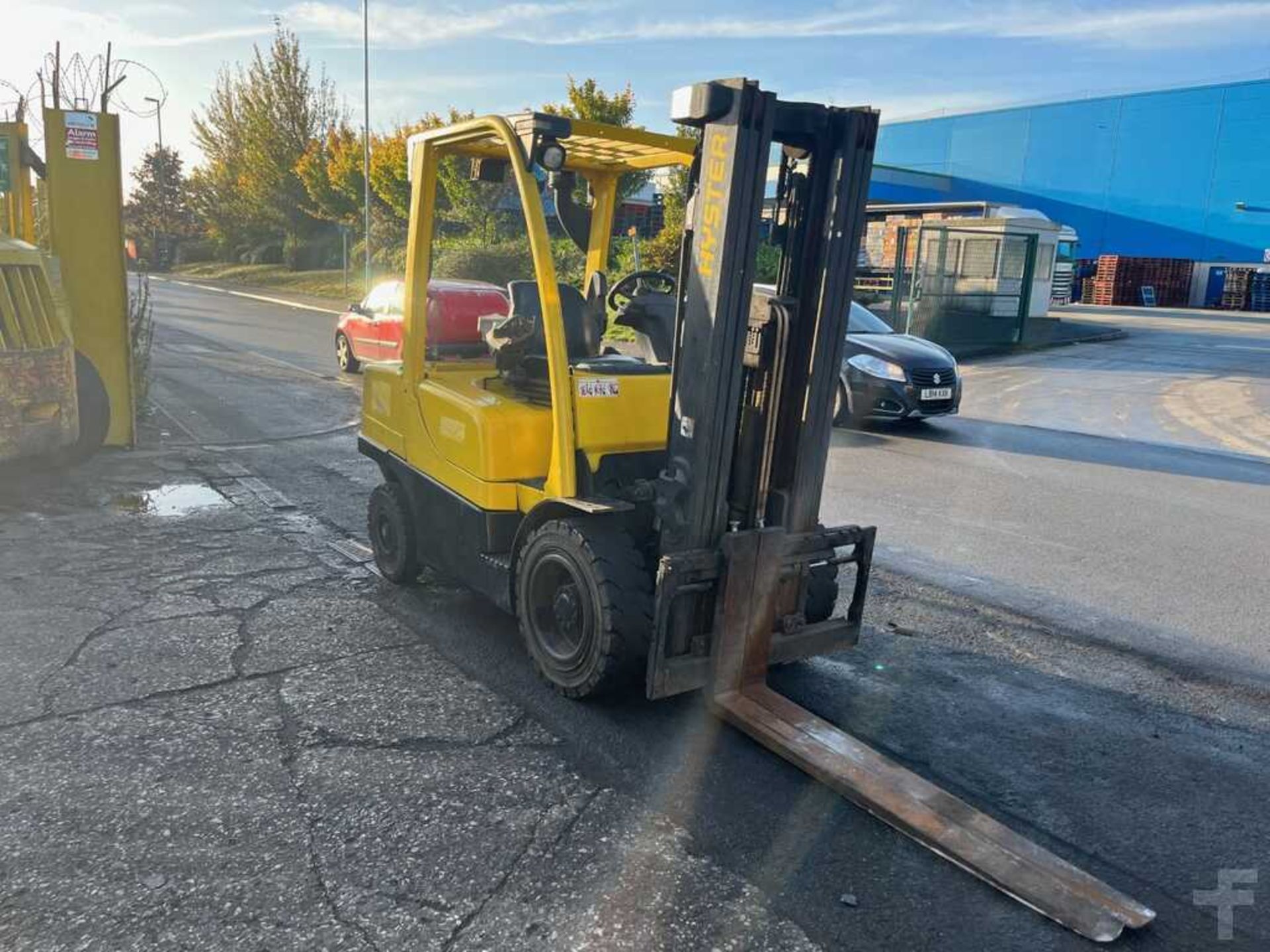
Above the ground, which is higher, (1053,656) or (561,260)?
(561,260)

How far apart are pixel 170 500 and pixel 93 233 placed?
288cm

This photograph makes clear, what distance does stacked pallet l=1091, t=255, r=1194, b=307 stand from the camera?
40938 mm

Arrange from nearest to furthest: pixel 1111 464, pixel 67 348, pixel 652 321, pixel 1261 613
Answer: pixel 652 321, pixel 1261 613, pixel 67 348, pixel 1111 464

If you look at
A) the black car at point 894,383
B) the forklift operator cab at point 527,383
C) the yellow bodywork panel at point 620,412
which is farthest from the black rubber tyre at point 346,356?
the yellow bodywork panel at point 620,412

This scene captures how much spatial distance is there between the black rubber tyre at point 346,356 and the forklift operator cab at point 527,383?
10.5m

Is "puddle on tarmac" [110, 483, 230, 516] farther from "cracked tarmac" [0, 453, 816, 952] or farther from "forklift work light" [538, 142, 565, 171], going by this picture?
"forklift work light" [538, 142, 565, 171]

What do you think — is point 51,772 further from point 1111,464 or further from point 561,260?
point 561,260

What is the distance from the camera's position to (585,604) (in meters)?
3.85

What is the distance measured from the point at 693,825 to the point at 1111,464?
8.47m

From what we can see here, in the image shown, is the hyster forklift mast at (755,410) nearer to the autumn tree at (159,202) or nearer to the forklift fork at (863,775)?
the forklift fork at (863,775)

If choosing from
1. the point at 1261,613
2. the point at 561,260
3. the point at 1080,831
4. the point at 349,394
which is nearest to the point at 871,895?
the point at 1080,831

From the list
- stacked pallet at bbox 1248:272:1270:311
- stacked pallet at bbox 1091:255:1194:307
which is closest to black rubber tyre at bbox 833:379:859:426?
stacked pallet at bbox 1091:255:1194:307

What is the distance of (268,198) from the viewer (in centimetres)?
4547

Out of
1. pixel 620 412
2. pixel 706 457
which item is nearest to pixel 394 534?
pixel 620 412
